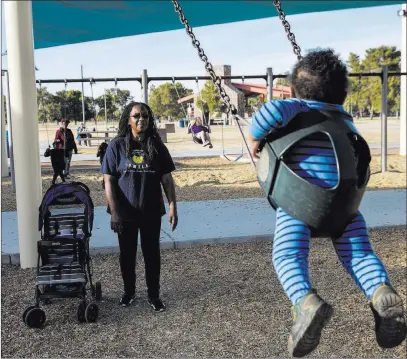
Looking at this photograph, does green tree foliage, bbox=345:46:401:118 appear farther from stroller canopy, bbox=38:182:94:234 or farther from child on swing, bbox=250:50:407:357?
child on swing, bbox=250:50:407:357

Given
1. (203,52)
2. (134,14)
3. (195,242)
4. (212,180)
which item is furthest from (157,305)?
(212,180)

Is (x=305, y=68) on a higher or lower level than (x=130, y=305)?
higher

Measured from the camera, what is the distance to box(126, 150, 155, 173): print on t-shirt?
150 inches

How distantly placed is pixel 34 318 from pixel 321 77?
2779 mm

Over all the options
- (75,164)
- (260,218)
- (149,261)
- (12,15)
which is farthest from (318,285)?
(75,164)

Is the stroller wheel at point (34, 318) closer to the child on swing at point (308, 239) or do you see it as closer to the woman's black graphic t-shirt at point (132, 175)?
the woman's black graphic t-shirt at point (132, 175)

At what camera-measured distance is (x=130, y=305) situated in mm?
4277

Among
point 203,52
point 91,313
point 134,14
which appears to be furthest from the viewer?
point 134,14

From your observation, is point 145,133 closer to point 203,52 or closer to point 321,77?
point 203,52

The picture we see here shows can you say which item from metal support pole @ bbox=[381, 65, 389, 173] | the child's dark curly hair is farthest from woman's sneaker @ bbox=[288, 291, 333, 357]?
metal support pole @ bbox=[381, 65, 389, 173]

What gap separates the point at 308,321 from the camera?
5.94 ft

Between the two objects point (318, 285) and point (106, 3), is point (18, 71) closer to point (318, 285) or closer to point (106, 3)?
point (106, 3)

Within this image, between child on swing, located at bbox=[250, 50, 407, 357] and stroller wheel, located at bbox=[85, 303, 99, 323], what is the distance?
7.37ft

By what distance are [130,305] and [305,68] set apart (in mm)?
2807
